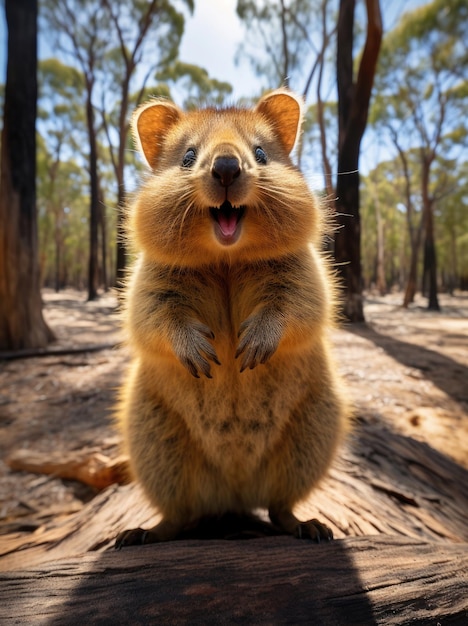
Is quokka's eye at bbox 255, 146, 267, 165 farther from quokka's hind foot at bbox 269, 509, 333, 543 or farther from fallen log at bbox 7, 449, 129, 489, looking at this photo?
fallen log at bbox 7, 449, 129, 489

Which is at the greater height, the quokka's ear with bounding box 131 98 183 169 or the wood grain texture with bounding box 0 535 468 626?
the quokka's ear with bounding box 131 98 183 169

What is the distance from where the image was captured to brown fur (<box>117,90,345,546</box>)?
1.91 m

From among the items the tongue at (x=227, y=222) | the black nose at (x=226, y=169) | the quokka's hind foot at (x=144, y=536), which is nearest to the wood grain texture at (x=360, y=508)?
the quokka's hind foot at (x=144, y=536)

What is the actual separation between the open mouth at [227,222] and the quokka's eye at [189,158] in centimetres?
35

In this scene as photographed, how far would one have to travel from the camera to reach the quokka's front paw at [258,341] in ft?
5.87

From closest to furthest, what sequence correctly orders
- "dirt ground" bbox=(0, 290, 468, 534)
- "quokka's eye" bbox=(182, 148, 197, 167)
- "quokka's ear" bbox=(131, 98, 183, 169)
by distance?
"quokka's eye" bbox=(182, 148, 197, 167), "quokka's ear" bbox=(131, 98, 183, 169), "dirt ground" bbox=(0, 290, 468, 534)

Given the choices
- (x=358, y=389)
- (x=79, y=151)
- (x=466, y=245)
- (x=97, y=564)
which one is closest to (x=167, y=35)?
(x=79, y=151)

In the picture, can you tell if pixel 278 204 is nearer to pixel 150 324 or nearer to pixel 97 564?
pixel 150 324

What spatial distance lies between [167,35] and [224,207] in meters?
18.1

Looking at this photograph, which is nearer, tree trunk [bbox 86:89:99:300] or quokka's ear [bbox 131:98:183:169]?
quokka's ear [bbox 131:98:183:169]

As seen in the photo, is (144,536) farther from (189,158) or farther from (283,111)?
(283,111)

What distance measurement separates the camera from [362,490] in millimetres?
2840

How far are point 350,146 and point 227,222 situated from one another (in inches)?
292

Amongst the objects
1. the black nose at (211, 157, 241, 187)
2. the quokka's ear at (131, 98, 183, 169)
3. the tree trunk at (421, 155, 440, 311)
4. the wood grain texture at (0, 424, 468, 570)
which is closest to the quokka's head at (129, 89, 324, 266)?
the black nose at (211, 157, 241, 187)
